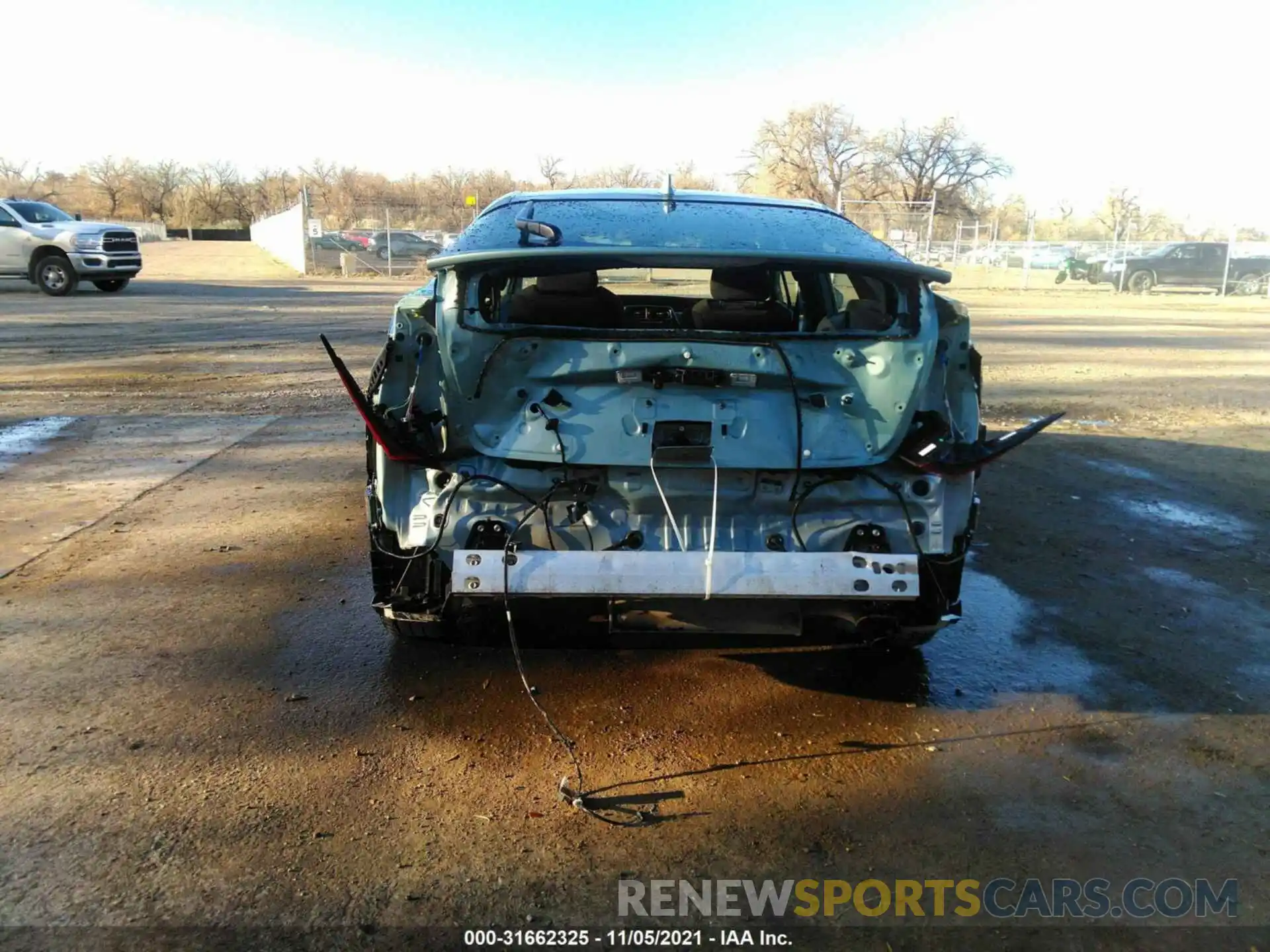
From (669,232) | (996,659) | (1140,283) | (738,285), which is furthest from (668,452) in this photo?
(1140,283)

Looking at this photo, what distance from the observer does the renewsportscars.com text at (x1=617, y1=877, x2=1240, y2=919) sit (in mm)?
2467

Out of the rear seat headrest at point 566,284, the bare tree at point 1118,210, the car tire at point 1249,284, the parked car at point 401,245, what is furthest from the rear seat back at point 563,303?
the bare tree at point 1118,210

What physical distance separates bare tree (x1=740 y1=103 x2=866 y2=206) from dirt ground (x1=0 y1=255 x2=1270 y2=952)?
43996 millimetres

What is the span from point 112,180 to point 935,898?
9139 centimetres

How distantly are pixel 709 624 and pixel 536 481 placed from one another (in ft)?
2.54

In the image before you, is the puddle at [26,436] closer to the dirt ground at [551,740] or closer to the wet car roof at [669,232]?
the dirt ground at [551,740]

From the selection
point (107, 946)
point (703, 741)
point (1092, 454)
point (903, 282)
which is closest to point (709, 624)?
point (703, 741)

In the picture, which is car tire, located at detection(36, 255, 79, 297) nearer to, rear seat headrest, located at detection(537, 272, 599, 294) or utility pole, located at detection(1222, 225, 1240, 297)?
rear seat headrest, located at detection(537, 272, 599, 294)

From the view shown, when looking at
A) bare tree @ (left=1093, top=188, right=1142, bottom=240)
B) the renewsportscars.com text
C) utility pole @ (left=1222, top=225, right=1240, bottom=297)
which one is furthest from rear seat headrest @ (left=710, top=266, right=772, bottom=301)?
bare tree @ (left=1093, top=188, right=1142, bottom=240)

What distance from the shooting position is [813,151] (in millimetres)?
47344

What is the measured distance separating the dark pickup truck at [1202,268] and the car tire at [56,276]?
101 ft

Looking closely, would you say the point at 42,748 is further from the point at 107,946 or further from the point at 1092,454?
the point at 1092,454

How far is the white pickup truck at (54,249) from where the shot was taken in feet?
61.4

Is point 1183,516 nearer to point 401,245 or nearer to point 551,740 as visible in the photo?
point 551,740
